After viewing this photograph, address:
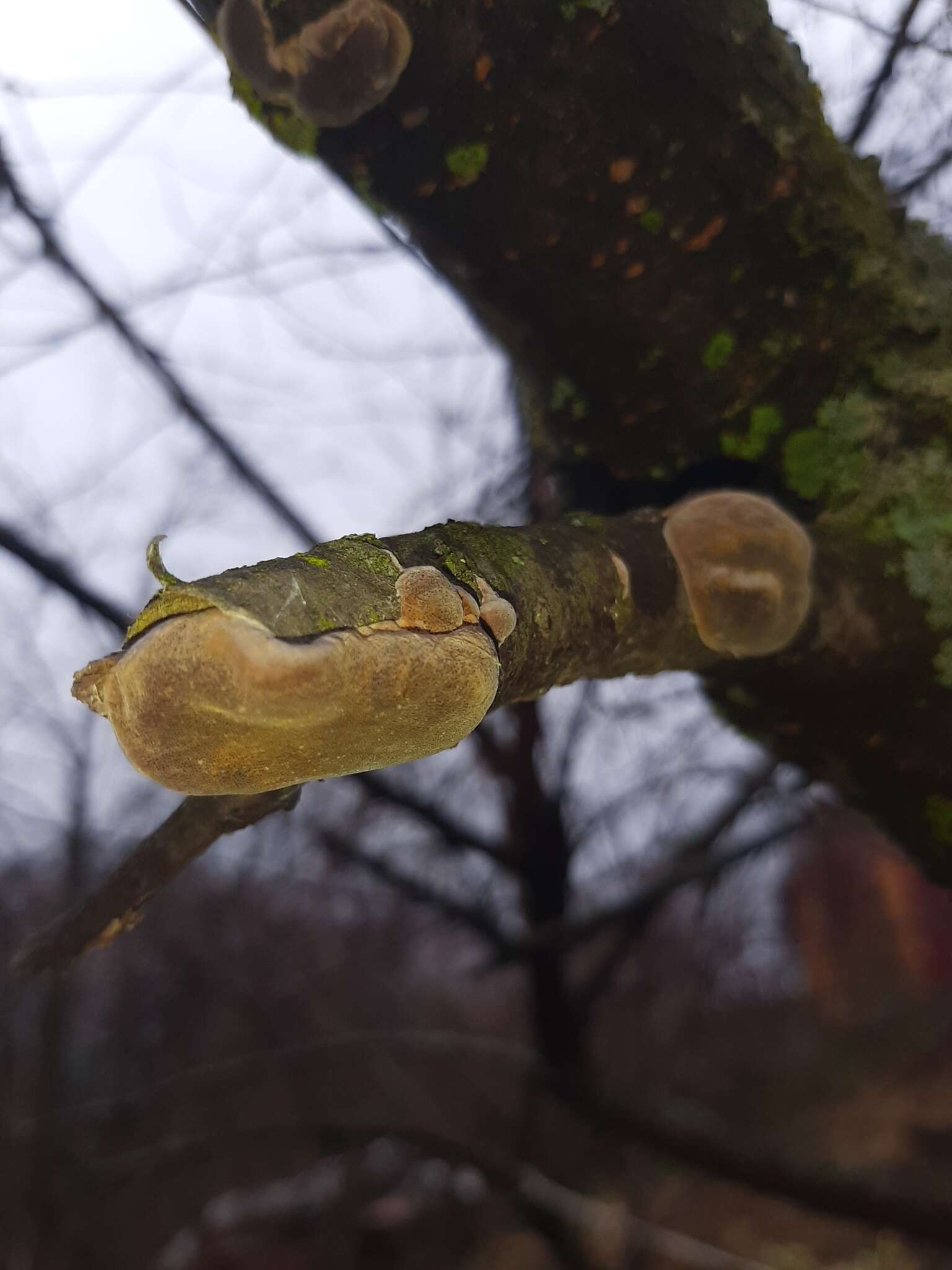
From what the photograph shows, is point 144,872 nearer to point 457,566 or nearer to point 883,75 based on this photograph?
point 457,566

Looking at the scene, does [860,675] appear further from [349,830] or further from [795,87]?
[349,830]

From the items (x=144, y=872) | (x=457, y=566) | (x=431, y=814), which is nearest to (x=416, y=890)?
(x=431, y=814)

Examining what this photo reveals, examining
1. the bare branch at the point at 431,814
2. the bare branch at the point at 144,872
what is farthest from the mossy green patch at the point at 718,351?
the bare branch at the point at 431,814

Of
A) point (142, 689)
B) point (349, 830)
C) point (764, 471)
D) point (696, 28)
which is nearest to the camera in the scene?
point (142, 689)

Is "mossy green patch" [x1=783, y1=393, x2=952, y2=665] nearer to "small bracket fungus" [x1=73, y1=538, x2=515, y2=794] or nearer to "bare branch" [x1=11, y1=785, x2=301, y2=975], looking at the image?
"small bracket fungus" [x1=73, y1=538, x2=515, y2=794]

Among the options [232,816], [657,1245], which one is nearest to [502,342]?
Result: [232,816]
